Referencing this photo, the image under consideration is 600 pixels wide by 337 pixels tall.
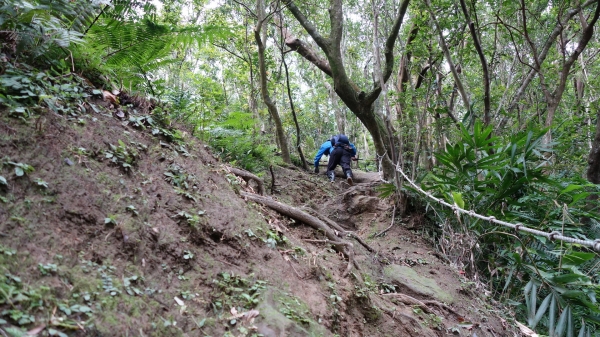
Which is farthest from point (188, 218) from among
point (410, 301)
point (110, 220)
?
point (410, 301)

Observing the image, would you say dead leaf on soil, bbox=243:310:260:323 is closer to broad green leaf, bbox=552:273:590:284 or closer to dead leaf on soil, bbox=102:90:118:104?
dead leaf on soil, bbox=102:90:118:104

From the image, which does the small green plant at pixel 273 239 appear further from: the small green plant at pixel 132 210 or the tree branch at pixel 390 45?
the tree branch at pixel 390 45

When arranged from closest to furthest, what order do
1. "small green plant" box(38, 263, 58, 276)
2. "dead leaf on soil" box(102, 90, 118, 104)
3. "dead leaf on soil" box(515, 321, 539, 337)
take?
"small green plant" box(38, 263, 58, 276)
"dead leaf on soil" box(102, 90, 118, 104)
"dead leaf on soil" box(515, 321, 539, 337)

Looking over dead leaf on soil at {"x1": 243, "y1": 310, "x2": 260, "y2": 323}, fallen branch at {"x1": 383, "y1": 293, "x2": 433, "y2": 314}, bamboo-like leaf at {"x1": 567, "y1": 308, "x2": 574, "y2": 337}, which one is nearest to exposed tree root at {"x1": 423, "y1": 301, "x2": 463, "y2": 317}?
fallen branch at {"x1": 383, "y1": 293, "x2": 433, "y2": 314}

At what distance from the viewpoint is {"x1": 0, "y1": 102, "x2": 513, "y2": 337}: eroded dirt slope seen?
69.1 inches

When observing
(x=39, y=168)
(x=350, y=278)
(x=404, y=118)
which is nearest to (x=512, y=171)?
(x=350, y=278)

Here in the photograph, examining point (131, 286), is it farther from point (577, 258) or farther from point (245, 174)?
point (577, 258)

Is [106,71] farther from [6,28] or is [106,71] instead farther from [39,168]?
[39,168]

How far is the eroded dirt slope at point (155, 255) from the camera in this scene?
1.75 metres

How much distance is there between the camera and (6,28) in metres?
2.81

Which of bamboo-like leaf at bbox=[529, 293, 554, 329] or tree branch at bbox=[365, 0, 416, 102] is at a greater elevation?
tree branch at bbox=[365, 0, 416, 102]

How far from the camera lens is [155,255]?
2.34 m

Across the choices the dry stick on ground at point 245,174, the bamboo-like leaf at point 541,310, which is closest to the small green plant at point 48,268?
the dry stick on ground at point 245,174

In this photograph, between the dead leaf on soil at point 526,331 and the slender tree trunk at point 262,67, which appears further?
the slender tree trunk at point 262,67
